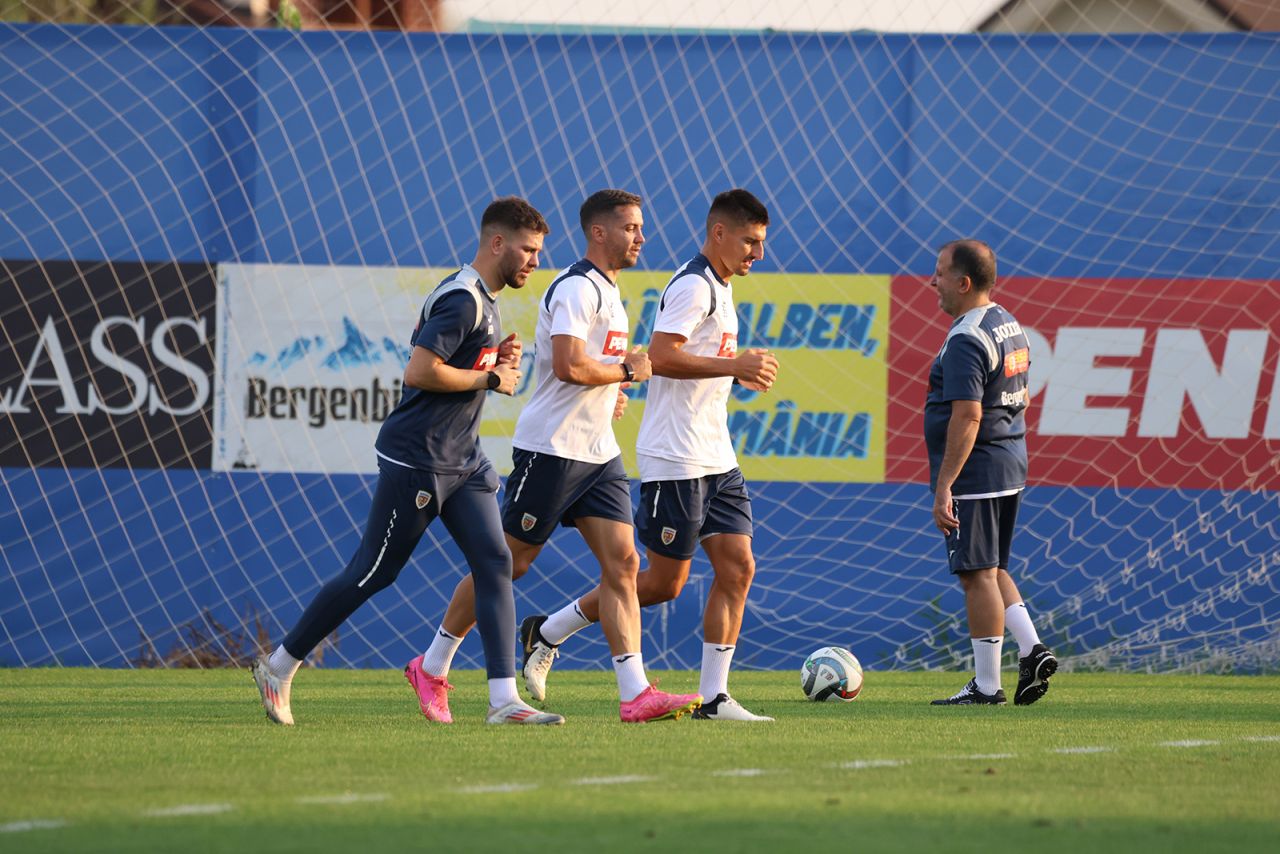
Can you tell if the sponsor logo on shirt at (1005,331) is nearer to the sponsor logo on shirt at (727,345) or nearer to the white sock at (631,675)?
the sponsor logo on shirt at (727,345)

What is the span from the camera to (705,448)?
673 cm

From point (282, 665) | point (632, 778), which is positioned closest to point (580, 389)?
point (282, 665)

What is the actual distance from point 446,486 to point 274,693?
1010 mm

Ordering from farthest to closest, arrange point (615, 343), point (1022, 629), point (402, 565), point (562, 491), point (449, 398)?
1. point (1022, 629)
2. point (615, 343)
3. point (562, 491)
4. point (449, 398)
5. point (402, 565)

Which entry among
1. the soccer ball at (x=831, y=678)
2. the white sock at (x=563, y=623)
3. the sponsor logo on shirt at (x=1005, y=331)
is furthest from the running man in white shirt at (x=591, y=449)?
the sponsor logo on shirt at (x=1005, y=331)

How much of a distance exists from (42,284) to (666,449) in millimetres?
5132

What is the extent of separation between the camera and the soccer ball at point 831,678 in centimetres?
776

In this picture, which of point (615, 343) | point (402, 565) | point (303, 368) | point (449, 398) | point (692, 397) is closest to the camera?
point (402, 565)

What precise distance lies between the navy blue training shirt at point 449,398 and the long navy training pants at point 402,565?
7 centimetres

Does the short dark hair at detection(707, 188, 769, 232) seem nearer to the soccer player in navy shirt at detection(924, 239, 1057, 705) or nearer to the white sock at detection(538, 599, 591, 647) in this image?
the soccer player in navy shirt at detection(924, 239, 1057, 705)

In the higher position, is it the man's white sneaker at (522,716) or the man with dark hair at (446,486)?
the man with dark hair at (446,486)

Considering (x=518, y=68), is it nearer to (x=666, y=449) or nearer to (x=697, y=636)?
(x=697, y=636)

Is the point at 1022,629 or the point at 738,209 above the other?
the point at 738,209

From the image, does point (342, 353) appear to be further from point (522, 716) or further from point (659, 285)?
point (522, 716)
